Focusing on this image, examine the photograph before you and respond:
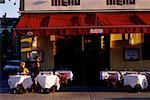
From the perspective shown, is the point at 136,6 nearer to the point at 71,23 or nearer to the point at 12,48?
the point at 71,23

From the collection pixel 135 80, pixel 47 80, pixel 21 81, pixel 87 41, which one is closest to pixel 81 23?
pixel 87 41

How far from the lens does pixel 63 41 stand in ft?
77.8

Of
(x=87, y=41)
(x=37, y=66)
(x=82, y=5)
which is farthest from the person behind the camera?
(x=87, y=41)

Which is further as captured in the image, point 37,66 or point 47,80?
point 37,66

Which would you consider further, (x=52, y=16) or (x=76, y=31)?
(x=52, y=16)

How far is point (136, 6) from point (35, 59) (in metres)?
5.18

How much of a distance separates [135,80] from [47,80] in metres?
3.44

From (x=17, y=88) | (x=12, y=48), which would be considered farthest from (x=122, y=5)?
(x=12, y=48)

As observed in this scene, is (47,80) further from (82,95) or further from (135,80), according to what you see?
(135,80)

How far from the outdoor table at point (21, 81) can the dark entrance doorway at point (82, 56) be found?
3.63 m

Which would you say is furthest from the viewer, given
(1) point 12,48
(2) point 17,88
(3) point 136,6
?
(1) point 12,48

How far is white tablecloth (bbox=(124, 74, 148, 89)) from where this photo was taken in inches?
786

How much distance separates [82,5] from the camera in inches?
909

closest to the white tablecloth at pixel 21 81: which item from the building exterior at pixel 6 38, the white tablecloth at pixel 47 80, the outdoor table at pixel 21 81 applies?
the outdoor table at pixel 21 81
